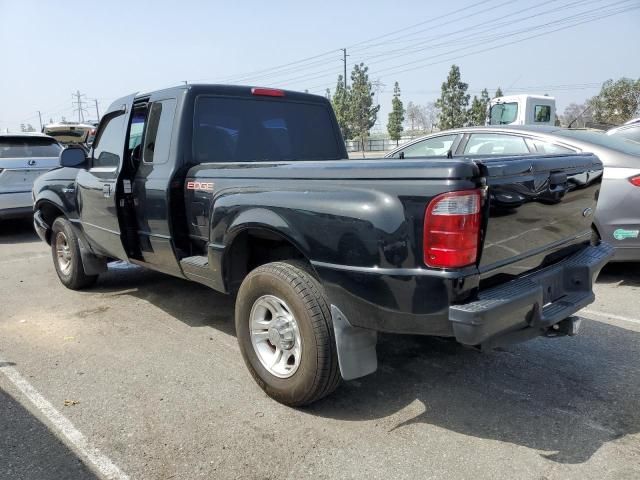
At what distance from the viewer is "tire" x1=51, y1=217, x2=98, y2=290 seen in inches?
218

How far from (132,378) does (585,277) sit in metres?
2.98

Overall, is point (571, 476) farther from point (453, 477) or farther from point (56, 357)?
point (56, 357)

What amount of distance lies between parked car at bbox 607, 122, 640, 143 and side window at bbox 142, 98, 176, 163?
6123 mm

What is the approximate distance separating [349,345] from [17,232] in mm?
9528

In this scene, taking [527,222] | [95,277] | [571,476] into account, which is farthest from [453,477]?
[95,277]

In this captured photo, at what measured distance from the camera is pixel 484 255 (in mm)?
2504

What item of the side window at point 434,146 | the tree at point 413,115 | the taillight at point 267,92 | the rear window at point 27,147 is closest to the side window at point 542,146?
the side window at point 434,146

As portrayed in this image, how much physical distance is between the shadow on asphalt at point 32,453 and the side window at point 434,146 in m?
4.63

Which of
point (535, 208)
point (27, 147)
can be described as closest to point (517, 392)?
point (535, 208)

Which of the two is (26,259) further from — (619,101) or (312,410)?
(619,101)

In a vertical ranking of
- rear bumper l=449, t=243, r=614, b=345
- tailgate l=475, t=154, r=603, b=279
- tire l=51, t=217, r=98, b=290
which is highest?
tailgate l=475, t=154, r=603, b=279

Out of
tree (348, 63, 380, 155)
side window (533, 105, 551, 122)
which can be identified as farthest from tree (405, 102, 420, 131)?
side window (533, 105, 551, 122)

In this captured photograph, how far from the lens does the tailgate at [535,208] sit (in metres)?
2.52

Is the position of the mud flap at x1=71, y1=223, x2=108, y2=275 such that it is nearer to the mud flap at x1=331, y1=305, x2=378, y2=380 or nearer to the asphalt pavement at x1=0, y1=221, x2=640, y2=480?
the asphalt pavement at x1=0, y1=221, x2=640, y2=480
